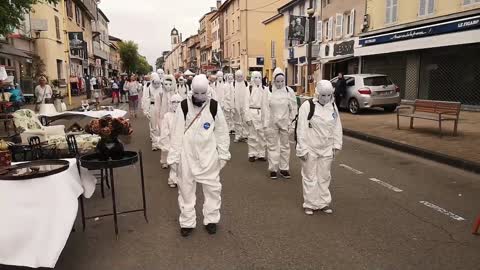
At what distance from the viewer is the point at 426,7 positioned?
1733 centimetres

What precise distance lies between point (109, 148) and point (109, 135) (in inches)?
5.9

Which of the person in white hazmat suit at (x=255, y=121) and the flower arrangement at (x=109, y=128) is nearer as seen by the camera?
the flower arrangement at (x=109, y=128)

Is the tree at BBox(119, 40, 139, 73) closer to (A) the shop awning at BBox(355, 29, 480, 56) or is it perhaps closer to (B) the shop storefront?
(A) the shop awning at BBox(355, 29, 480, 56)

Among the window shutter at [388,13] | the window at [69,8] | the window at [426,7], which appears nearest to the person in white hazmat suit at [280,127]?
the window at [426,7]

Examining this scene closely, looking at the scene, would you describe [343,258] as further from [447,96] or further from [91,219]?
[447,96]

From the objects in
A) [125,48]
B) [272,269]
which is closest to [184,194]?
[272,269]

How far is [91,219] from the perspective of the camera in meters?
4.95

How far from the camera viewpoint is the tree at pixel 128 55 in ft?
263

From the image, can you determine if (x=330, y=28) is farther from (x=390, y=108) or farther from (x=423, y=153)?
(x=423, y=153)

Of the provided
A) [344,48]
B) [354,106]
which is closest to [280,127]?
[354,106]

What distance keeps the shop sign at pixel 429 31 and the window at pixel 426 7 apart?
0.77 metres

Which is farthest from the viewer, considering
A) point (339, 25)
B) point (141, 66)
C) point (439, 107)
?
point (141, 66)

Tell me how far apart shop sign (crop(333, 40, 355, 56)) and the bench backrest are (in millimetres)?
12479

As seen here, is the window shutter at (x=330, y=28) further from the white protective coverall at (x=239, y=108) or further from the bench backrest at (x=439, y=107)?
the white protective coverall at (x=239, y=108)
